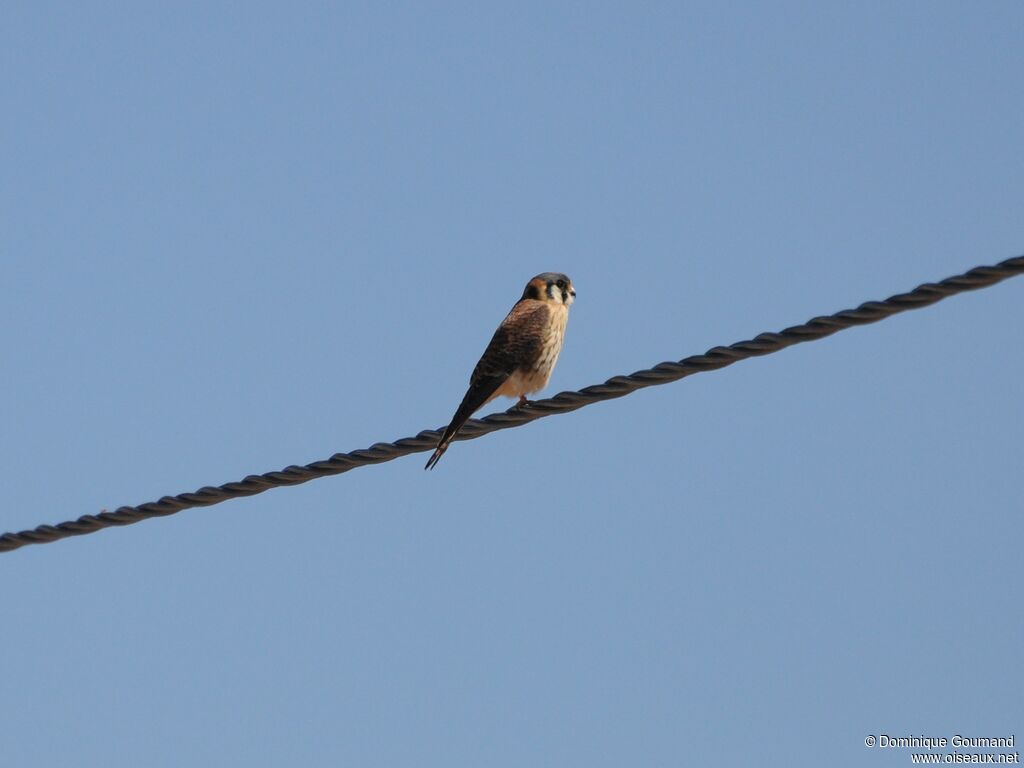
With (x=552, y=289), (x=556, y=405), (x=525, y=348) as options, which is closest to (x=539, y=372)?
(x=525, y=348)

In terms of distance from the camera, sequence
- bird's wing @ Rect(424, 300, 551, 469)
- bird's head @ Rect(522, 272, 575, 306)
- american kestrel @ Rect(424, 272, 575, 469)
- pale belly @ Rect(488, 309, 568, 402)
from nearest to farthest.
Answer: bird's wing @ Rect(424, 300, 551, 469) < american kestrel @ Rect(424, 272, 575, 469) < pale belly @ Rect(488, 309, 568, 402) < bird's head @ Rect(522, 272, 575, 306)

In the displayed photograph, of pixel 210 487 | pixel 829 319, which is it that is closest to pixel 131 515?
pixel 210 487

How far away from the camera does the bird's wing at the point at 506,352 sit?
8.19 metres

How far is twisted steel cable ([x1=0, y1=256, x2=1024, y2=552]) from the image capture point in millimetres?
4715

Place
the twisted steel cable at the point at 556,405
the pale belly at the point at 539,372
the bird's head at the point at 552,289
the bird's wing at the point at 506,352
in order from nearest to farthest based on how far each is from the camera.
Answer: the twisted steel cable at the point at 556,405, the bird's wing at the point at 506,352, the pale belly at the point at 539,372, the bird's head at the point at 552,289

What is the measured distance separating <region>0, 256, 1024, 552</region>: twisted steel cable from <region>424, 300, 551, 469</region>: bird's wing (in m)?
1.33

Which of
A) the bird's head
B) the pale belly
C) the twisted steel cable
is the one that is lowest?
the twisted steel cable

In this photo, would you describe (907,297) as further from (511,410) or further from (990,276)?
(511,410)

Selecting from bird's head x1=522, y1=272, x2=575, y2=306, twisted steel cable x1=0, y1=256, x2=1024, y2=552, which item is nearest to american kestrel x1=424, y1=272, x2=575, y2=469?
bird's head x1=522, y1=272, x2=575, y2=306

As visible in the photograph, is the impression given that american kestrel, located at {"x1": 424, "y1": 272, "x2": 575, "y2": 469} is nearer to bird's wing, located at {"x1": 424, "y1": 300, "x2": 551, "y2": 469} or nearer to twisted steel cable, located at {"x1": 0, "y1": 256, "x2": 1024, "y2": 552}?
bird's wing, located at {"x1": 424, "y1": 300, "x2": 551, "y2": 469}

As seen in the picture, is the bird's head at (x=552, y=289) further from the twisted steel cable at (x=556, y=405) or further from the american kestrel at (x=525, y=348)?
the twisted steel cable at (x=556, y=405)

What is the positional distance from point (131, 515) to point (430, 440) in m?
1.24

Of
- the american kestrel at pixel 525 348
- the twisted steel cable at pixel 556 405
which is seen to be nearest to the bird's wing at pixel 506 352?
the american kestrel at pixel 525 348

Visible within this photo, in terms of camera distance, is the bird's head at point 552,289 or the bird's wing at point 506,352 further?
the bird's head at point 552,289
